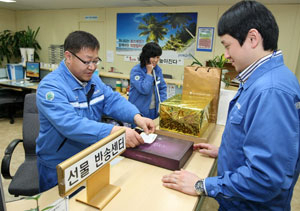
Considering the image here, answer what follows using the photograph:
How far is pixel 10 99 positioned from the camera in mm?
4188

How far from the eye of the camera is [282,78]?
0.76 meters

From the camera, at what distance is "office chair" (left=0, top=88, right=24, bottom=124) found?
13.6ft

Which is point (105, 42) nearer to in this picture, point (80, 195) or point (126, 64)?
point (126, 64)

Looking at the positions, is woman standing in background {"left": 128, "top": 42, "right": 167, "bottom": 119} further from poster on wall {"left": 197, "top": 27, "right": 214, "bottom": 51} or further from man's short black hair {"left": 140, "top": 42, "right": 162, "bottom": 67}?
poster on wall {"left": 197, "top": 27, "right": 214, "bottom": 51}

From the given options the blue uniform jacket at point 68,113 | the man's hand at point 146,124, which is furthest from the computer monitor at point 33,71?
the man's hand at point 146,124

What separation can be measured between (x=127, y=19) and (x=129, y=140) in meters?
3.82

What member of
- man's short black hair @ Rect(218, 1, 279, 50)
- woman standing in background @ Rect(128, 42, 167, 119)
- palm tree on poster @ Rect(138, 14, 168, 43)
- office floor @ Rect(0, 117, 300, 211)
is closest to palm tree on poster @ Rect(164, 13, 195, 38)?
palm tree on poster @ Rect(138, 14, 168, 43)

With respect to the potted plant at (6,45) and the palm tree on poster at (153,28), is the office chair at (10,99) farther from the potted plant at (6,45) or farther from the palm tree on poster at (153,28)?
the palm tree on poster at (153,28)

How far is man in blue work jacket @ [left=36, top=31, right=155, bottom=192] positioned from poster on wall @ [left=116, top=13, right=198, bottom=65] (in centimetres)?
286

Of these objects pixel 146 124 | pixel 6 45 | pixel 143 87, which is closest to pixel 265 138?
pixel 146 124

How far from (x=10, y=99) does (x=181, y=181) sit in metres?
4.35

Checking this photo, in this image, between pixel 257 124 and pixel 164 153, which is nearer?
pixel 257 124

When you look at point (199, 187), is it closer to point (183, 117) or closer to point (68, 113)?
point (183, 117)

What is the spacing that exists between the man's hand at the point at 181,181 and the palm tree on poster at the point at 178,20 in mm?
3386
